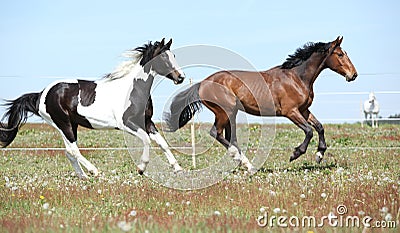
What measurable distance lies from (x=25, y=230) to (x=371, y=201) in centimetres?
362

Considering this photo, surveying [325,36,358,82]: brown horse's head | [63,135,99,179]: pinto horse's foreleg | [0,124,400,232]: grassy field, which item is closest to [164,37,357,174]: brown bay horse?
[325,36,358,82]: brown horse's head

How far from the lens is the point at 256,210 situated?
6.03 m

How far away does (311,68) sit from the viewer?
34.6 feet

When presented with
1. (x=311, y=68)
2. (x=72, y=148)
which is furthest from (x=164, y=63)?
(x=311, y=68)

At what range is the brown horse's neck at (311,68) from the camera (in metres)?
10.5

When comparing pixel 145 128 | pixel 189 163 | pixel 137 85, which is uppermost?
pixel 137 85

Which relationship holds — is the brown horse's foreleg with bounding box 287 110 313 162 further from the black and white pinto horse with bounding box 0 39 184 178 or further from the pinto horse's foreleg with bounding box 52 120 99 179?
the pinto horse's foreleg with bounding box 52 120 99 179

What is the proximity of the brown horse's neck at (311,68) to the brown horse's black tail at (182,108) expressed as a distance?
78.4 inches

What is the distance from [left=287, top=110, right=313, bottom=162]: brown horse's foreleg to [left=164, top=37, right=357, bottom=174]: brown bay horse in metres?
0.02

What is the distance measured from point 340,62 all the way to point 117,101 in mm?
4212

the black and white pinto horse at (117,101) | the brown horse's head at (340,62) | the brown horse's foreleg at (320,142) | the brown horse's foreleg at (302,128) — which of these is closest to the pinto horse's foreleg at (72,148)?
the black and white pinto horse at (117,101)

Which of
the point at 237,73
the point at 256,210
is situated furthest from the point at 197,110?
the point at 256,210

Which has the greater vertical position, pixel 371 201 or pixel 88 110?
pixel 88 110

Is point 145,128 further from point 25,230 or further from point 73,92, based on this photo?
point 25,230
